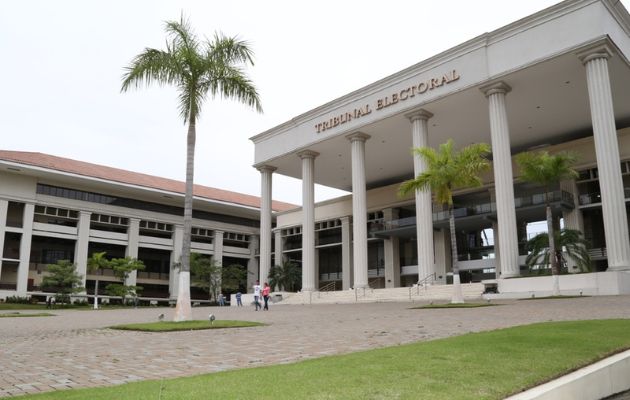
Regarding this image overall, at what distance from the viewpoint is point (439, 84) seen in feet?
116

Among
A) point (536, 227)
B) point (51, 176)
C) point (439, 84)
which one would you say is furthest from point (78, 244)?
point (536, 227)

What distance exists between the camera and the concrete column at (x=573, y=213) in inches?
1502

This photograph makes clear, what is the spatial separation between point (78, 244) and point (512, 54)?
141 feet

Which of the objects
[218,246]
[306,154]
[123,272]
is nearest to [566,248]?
[306,154]

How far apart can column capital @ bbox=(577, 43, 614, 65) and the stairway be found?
13468 millimetres

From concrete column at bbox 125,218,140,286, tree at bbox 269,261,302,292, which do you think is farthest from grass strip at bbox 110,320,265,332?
concrete column at bbox 125,218,140,286

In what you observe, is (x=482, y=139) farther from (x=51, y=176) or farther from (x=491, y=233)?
(x=51, y=176)

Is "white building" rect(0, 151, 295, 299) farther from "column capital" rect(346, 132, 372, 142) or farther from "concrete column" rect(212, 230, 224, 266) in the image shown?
"column capital" rect(346, 132, 372, 142)

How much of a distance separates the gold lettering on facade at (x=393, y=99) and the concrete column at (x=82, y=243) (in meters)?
26.3

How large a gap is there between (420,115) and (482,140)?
10.4 meters

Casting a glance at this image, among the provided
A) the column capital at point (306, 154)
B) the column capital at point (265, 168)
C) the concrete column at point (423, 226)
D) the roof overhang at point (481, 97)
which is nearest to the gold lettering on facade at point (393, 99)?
the roof overhang at point (481, 97)

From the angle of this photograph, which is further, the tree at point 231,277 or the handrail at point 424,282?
the tree at point 231,277

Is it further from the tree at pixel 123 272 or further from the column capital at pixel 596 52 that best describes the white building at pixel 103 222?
the column capital at pixel 596 52

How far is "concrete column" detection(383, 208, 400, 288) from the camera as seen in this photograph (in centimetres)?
5044
